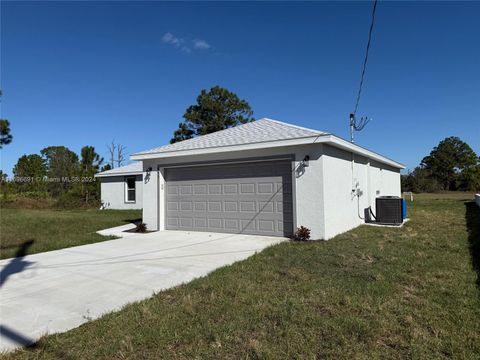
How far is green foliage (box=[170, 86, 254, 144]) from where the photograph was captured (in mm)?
30672

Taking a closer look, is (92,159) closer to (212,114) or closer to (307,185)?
(212,114)

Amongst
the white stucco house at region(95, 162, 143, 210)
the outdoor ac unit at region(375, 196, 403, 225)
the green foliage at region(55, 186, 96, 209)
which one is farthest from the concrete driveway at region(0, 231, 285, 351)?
the green foliage at region(55, 186, 96, 209)

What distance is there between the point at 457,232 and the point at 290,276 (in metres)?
6.88

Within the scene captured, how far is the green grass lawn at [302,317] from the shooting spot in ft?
9.23

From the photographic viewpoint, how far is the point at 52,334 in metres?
3.22

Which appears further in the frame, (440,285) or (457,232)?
(457,232)

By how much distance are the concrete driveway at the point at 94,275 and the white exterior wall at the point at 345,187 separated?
1.91m

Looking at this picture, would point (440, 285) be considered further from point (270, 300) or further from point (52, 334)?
point (52, 334)

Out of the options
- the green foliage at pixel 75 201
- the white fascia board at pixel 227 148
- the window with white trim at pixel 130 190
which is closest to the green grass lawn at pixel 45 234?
the white fascia board at pixel 227 148

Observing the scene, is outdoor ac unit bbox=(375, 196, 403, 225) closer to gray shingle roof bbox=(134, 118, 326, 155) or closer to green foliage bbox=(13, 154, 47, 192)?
gray shingle roof bbox=(134, 118, 326, 155)

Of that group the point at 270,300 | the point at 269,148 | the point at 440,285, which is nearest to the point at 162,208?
the point at 269,148

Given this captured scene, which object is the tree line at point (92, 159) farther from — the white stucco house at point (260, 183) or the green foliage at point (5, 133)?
the white stucco house at point (260, 183)

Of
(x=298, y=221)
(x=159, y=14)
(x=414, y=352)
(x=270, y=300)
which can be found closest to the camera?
(x=414, y=352)

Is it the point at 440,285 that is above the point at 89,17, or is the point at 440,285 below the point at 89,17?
below
